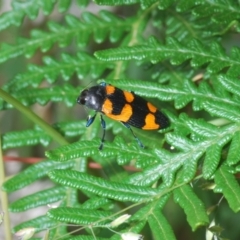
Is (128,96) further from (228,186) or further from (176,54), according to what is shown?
(228,186)

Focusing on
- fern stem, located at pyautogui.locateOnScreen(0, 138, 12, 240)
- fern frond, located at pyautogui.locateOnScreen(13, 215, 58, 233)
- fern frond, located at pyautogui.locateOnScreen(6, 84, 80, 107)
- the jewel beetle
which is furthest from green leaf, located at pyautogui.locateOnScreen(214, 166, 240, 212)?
fern frond, located at pyautogui.locateOnScreen(6, 84, 80, 107)

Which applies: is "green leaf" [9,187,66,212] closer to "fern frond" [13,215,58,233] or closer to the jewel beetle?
"fern frond" [13,215,58,233]

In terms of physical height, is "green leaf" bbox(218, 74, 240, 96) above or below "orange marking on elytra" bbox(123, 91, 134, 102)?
below

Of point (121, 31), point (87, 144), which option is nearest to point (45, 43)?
point (121, 31)

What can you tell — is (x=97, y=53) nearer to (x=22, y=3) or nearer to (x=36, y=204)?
(x=36, y=204)

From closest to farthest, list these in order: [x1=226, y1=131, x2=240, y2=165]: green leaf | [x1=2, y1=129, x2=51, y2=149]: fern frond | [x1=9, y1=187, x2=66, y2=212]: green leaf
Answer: [x1=226, y1=131, x2=240, y2=165]: green leaf, [x1=9, y1=187, x2=66, y2=212]: green leaf, [x1=2, y1=129, x2=51, y2=149]: fern frond

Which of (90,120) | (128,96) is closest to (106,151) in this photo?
(128,96)
